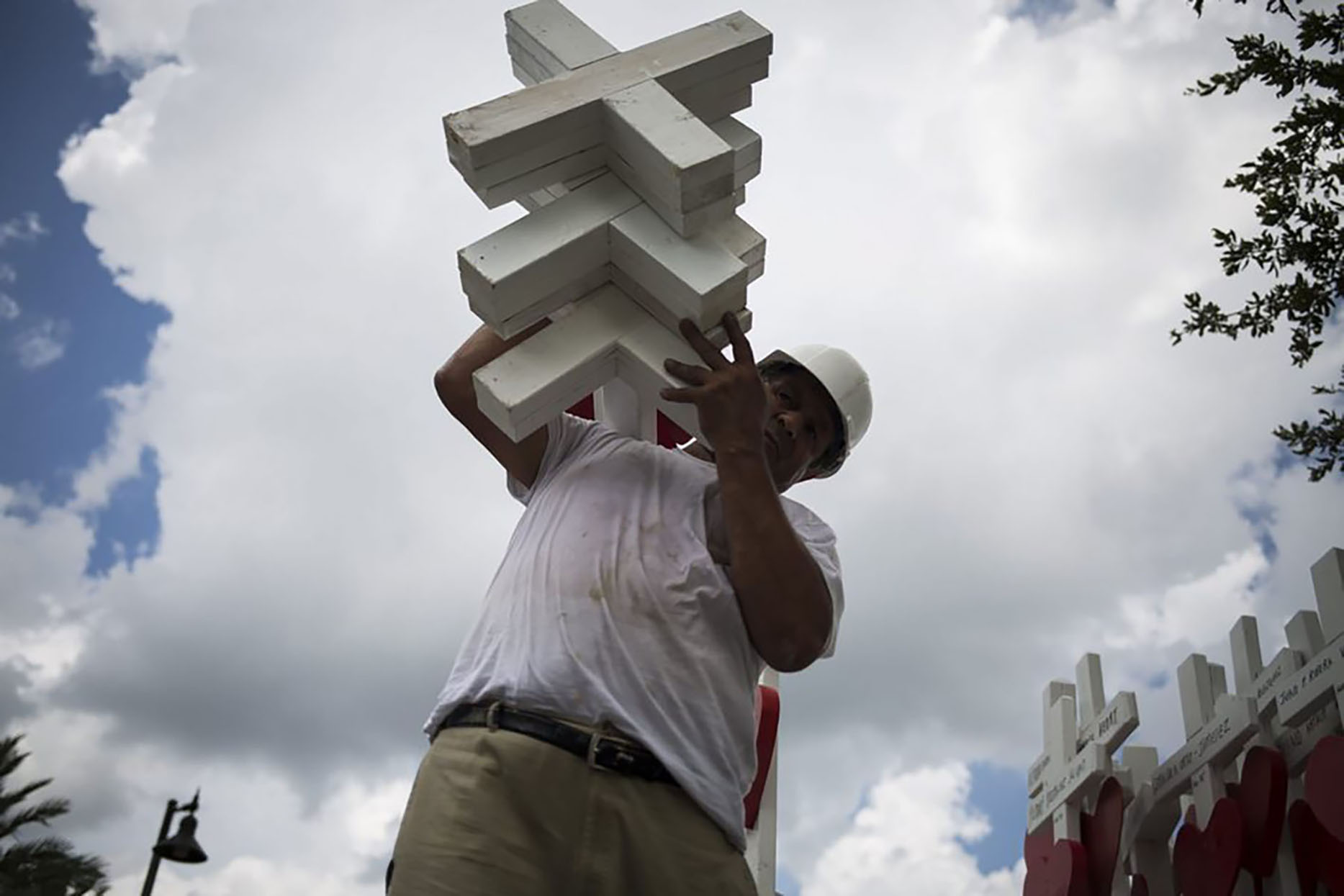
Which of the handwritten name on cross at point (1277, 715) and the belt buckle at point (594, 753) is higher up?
the handwritten name on cross at point (1277, 715)

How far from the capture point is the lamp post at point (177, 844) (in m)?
13.6

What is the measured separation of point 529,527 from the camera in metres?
2.54

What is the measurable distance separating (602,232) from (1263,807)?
11.7 ft

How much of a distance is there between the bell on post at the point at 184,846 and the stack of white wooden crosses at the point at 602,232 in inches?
515

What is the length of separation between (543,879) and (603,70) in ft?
5.79

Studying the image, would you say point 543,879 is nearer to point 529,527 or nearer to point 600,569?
point 600,569

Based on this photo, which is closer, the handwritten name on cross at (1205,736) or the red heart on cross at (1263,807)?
the red heart on cross at (1263,807)

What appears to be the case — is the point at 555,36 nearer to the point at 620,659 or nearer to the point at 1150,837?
the point at 620,659

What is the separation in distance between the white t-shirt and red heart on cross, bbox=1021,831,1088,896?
3488mm

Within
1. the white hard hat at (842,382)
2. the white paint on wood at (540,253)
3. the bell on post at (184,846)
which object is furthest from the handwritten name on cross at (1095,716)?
the bell on post at (184,846)

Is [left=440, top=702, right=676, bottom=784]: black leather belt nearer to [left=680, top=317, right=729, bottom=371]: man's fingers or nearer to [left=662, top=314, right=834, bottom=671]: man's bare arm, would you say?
[left=662, top=314, right=834, bottom=671]: man's bare arm

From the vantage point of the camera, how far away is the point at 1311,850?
4270 mm

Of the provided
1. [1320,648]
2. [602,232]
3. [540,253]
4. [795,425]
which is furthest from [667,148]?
[1320,648]

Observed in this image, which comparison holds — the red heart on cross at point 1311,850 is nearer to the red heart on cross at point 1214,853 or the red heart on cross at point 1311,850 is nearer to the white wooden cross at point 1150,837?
the red heart on cross at point 1214,853
